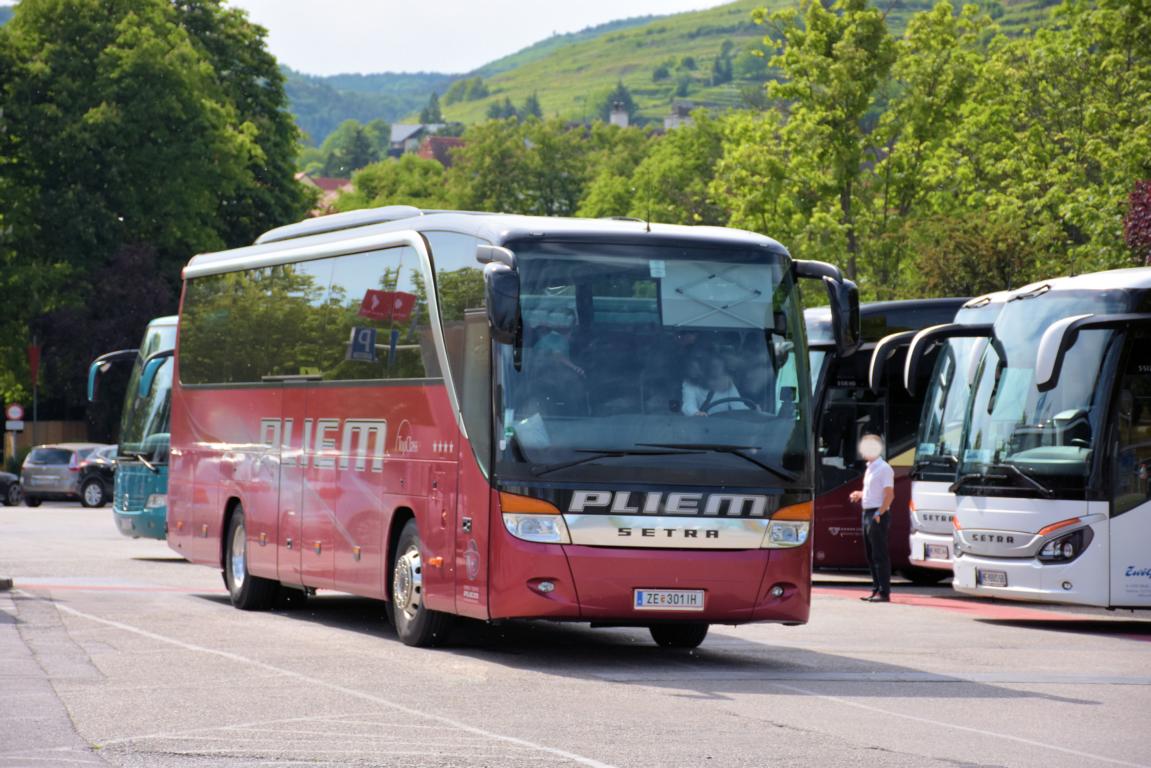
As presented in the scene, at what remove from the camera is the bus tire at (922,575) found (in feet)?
90.6

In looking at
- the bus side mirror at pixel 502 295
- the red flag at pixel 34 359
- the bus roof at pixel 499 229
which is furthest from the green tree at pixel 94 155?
the bus side mirror at pixel 502 295

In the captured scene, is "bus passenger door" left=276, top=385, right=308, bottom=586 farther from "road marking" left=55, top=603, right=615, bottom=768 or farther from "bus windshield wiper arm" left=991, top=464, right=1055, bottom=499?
"bus windshield wiper arm" left=991, top=464, right=1055, bottom=499

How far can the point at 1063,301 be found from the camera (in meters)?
20.0

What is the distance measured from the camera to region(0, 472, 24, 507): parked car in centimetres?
5700

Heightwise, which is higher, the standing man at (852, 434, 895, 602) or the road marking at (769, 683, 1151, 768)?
the standing man at (852, 434, 895, 602)

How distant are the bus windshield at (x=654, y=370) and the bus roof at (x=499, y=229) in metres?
0.10

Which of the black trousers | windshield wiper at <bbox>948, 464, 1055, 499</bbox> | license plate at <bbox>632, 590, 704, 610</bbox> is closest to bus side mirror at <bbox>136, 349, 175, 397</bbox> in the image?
the black trousers

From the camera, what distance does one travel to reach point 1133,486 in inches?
750

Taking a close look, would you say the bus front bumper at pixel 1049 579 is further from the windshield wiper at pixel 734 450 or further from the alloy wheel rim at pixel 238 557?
the alloy wheel rim at pixel 238 557

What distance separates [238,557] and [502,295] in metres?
7.92

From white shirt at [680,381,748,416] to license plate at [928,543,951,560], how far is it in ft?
30.3

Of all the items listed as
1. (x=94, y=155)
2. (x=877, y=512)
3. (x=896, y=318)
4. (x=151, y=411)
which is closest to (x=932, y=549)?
(x=877, y=512)

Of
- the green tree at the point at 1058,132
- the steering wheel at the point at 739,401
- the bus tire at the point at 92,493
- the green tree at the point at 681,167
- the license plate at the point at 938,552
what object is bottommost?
the bus tire at the point at 92,493

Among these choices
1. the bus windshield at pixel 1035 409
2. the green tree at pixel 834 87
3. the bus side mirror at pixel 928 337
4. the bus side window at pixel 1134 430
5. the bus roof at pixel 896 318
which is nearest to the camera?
the bus side window at pixel 1134 430
